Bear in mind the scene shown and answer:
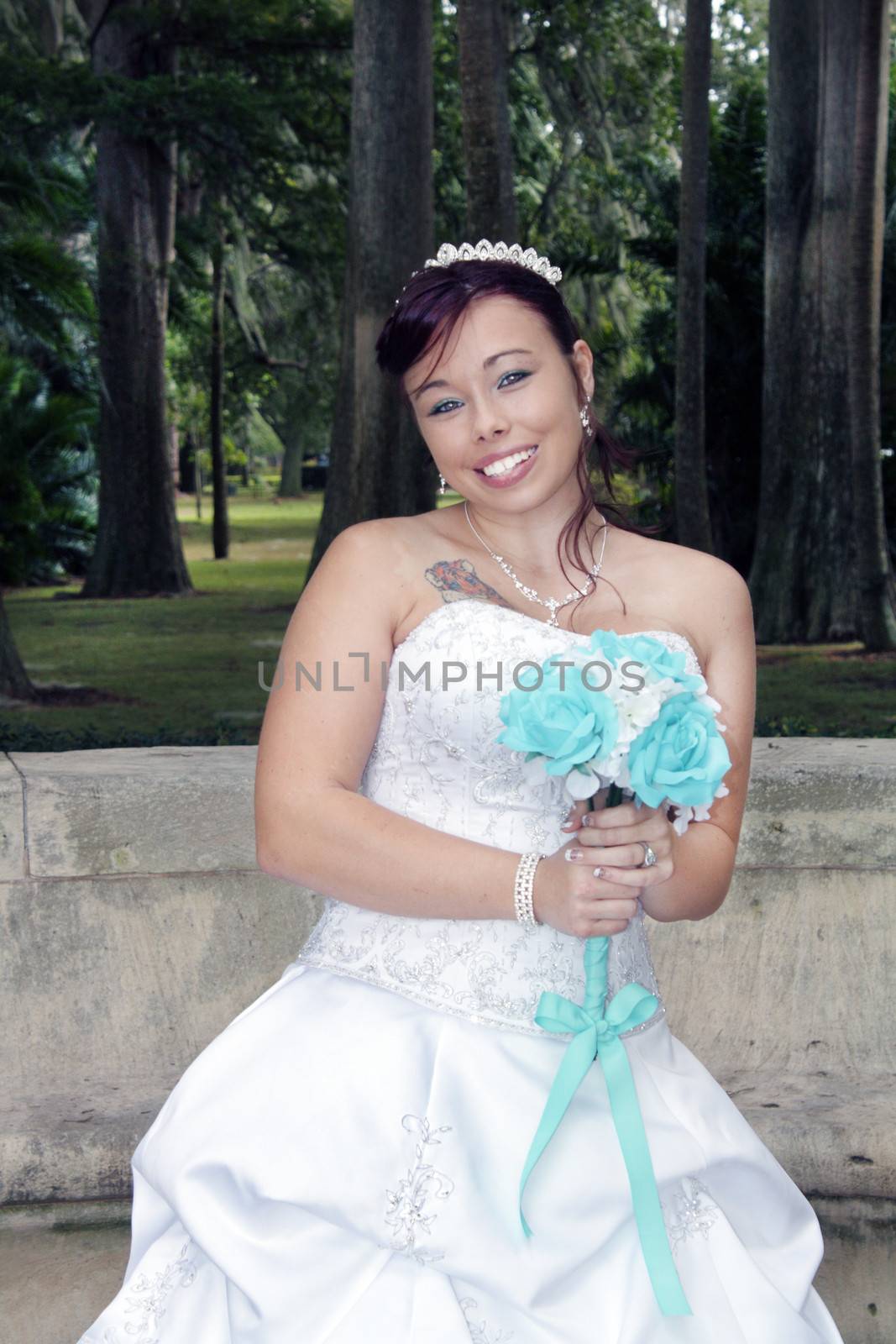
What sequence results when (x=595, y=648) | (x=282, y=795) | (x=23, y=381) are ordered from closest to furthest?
(x=595, y=648) < (x=282, y=795) < (x=23, y=381)

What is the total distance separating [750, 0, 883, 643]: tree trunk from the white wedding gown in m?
5.50

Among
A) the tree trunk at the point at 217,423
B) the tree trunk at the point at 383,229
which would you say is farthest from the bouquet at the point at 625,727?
the tree trunk at the point at 217,423

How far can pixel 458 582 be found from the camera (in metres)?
2.32

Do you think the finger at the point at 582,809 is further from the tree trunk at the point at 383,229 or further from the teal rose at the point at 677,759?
the tree trunk at the point at 383,229

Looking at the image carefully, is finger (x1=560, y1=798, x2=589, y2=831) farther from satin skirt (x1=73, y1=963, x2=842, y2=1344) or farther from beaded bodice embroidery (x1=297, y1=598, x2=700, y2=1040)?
satin skirt (x1=73, y1=963, x2=842, y2=1344)

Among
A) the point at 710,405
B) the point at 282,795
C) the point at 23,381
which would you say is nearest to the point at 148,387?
the point at 23,381

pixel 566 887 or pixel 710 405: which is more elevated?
pixel 710 405

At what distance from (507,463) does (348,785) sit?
63 centimetres

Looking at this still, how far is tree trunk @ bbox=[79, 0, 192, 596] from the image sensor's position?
33.1 ft

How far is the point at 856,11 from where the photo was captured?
743 cm

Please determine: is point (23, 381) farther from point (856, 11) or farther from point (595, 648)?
point (595, 648)

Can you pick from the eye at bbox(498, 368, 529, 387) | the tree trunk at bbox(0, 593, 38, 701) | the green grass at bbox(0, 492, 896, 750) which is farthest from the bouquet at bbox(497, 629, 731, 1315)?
the tree trunk at bbox(0, 593, 38, 701)

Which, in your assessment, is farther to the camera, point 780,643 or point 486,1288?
point 780,643

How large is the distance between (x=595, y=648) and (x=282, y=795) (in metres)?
0.59
